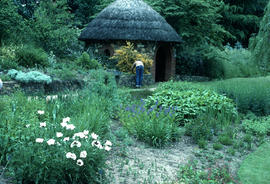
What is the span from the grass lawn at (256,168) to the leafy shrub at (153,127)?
1.51 metres

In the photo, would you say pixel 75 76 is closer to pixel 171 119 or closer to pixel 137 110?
pixel 137 110

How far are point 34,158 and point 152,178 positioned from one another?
5.89 feet

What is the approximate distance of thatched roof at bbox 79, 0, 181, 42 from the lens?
16.6 metres

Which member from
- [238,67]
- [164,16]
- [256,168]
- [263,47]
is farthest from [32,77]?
[238,67]

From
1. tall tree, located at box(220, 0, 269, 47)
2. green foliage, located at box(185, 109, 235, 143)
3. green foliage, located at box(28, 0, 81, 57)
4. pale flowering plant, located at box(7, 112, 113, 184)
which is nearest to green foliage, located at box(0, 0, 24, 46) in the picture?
green foliage, located at box(28, 0, 81, 57)

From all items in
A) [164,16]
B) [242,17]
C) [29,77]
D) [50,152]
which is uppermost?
[242,17]

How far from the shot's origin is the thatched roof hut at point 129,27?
16594mm


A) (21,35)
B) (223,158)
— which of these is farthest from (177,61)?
(223,158)

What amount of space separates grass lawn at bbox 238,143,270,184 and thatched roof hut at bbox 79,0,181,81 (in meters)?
10.7

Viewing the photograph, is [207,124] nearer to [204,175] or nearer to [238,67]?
[204,175]

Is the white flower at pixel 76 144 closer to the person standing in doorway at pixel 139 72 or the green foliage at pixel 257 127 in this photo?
the green foliage at pixel 257 127

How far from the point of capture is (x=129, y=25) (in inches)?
659

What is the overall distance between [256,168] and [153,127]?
6.62 feet

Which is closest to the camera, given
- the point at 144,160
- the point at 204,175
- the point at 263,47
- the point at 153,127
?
the point at 204,175
